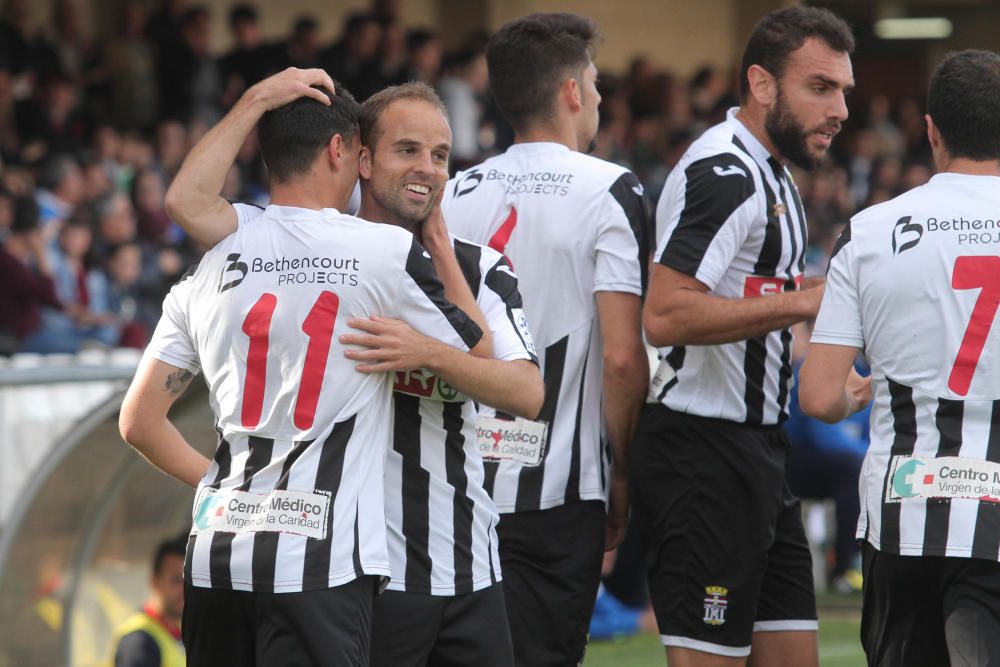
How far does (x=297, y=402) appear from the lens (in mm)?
3541

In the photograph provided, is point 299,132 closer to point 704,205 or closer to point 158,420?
point 158,420

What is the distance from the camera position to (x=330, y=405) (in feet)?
11.6

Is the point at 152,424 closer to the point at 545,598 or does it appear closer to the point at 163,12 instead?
the point at 545,598

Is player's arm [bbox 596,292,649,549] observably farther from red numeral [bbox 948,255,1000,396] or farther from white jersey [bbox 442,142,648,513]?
red numeral [bbox 948,255,1000,396]

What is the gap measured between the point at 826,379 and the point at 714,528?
841mm

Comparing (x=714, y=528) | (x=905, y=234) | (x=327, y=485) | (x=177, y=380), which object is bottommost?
(x=714, y=528)

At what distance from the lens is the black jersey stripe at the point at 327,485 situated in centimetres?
348

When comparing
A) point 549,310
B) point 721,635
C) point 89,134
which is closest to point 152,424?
point 549,310

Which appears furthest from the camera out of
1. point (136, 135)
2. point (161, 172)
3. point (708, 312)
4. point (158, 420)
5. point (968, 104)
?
point (136, 135)

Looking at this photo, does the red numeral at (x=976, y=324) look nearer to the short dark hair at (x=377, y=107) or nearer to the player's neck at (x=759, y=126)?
the player's neck at (x=759, y=126)

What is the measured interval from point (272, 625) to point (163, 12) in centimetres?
1225

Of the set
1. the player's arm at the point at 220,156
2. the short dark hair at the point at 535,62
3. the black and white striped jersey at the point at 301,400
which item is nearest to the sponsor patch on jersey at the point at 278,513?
the black and white striped jersey at the point at 301,400

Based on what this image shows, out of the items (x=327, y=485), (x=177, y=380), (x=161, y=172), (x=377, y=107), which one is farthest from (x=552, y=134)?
(x=161, y=172)

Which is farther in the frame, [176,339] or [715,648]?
[715,648]
